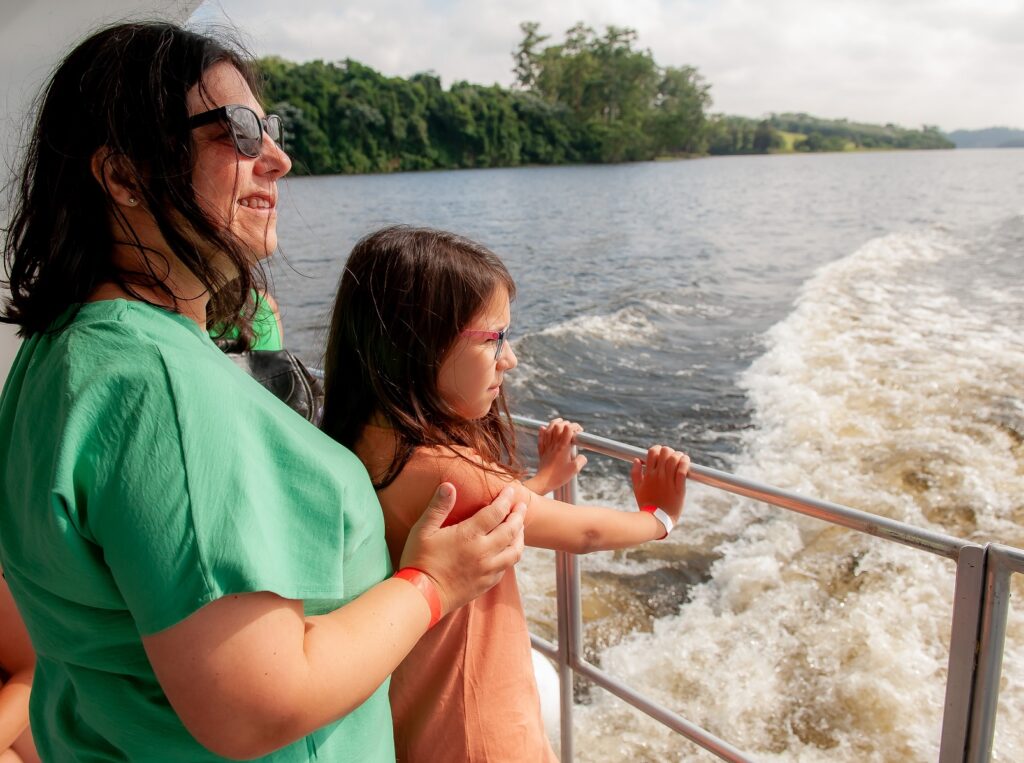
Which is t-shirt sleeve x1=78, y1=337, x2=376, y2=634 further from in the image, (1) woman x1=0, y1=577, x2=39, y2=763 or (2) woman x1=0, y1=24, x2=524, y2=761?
(1) woman x1=0, y1=577, x2=39, y2=763

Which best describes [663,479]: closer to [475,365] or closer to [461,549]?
[475,365]

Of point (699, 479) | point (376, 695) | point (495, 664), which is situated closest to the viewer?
point (376, 695)

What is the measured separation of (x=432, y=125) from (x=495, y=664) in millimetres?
55541

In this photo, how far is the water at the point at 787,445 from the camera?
3441mm

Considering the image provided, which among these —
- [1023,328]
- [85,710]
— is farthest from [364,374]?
[1023,328]

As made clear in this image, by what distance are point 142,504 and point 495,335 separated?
63 cm

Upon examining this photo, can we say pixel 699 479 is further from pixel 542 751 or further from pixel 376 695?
pixel 376 695

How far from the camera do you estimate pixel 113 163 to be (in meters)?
0.70

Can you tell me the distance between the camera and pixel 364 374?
3.68ft

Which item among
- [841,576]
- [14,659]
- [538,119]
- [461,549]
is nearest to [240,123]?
[461,549]

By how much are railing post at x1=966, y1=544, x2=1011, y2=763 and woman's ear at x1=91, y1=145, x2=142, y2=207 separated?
0.95 meters

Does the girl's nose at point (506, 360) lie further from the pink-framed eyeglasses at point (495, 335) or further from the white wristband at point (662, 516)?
the white wristband at point (662, 516)

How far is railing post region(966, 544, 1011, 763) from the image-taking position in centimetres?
92

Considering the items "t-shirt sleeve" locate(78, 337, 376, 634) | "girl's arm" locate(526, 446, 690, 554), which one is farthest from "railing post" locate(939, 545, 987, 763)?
"t-shirt sleeve" locate(78, 337, 376, 634)
